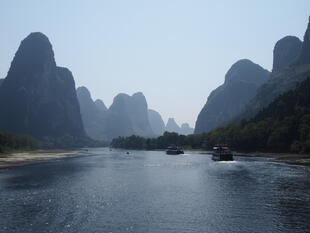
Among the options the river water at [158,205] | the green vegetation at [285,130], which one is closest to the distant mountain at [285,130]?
the green vegetation at [285,130]

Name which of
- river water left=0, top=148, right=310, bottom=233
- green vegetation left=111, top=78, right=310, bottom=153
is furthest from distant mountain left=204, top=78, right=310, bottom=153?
river water left=0, top=148, right=310, bottom=233

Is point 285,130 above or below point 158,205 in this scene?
above

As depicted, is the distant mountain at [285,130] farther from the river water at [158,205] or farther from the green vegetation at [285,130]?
the river water at [158,205]

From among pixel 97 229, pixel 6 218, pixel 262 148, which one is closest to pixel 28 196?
pixel 6 218

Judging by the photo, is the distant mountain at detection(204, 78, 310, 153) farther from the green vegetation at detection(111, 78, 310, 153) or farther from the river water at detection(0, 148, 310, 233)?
the river water at detection(0, 148, 310, 233)

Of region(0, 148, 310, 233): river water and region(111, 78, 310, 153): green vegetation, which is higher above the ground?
region(111, 78, 310, 153): green vegetation

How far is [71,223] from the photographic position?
139 ft

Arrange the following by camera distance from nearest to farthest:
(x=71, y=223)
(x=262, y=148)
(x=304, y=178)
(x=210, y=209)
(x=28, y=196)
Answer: (x=71, y=223) < (x=210, y=209) < (x=28, y=196) < (x=304, y=178) < (x=262, y=148)

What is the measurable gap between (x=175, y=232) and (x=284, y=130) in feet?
434

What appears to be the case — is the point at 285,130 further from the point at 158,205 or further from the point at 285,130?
the point at 158,205

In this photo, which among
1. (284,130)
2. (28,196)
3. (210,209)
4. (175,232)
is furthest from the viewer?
(284,130)

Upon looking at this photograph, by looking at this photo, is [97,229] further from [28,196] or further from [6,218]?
[28,196]

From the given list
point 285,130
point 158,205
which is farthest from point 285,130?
point 158,205

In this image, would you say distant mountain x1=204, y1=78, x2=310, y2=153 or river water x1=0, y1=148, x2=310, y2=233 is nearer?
river water x1=0, y1=148, x2=310, y2=233
